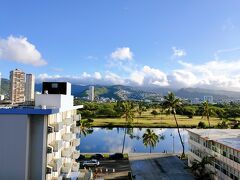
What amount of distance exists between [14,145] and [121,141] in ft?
262

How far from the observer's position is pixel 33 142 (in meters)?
28.7

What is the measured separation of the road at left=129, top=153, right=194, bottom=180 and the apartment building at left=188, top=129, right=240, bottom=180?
3.59 meters

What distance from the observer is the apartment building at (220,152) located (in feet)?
119

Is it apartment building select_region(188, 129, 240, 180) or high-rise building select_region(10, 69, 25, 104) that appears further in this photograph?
high-rise building select_region(10, 69, 25, 104)

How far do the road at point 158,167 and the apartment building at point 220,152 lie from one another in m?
3.59

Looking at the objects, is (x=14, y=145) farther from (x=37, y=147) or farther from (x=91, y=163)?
(x=91, y=163)

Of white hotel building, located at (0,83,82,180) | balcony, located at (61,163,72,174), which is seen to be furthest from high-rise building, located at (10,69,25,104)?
white hotel building, located at (0,83,82,180)

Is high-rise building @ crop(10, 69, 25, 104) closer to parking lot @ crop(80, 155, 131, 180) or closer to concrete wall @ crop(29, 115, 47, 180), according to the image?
parking lot @ crop(80, 155, 131, 180)

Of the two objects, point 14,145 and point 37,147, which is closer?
point 14,145

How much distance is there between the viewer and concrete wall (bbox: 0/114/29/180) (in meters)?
27.4

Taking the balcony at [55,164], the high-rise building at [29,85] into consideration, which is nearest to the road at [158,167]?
the balcony at [55,164]

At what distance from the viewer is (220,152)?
1597 inches

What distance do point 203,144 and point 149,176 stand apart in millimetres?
9396

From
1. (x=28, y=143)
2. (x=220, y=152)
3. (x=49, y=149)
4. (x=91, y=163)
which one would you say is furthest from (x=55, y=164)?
(x=91, y=163)
